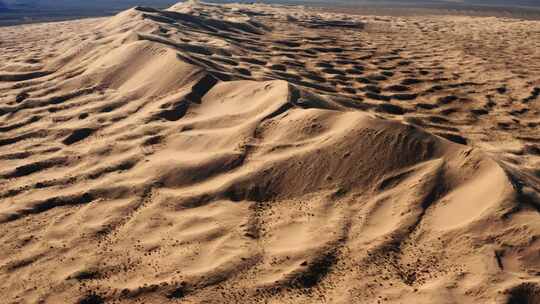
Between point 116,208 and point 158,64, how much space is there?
1.89 meters

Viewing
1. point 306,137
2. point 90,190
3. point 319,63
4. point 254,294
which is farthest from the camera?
point 319,63

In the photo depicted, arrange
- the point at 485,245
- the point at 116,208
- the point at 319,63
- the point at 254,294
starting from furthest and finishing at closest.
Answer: the point at 319,63, the point at 116,208, the point at 485,245, the point at 254,294

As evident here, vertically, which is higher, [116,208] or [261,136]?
[261,136]

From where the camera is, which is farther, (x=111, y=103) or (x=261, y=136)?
(x=111, y=103)

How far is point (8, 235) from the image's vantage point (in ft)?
7.02

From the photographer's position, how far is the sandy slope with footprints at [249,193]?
5.88 ft

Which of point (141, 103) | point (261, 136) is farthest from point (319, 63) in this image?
point (261, 136)

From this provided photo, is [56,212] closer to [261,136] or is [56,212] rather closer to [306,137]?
[261,136]

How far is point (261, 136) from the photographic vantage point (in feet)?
8.84

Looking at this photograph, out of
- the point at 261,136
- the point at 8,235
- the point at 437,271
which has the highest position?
the point at 261,136

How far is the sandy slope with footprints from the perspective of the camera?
1792mm

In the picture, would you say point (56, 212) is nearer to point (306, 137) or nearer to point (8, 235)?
point (8, 235)

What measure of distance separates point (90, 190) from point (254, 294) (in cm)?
120

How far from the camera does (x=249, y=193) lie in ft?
7.57
